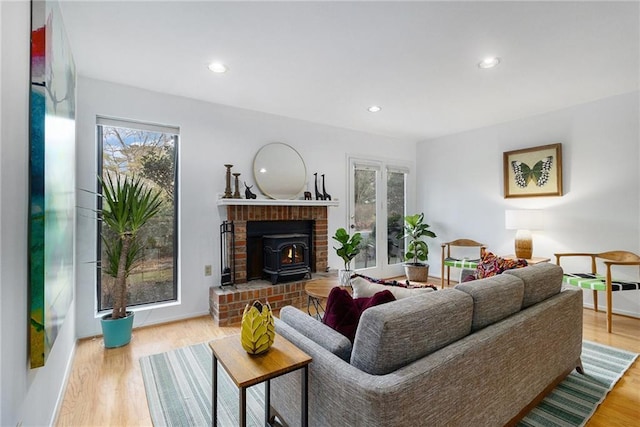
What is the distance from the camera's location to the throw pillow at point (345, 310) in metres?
1.51

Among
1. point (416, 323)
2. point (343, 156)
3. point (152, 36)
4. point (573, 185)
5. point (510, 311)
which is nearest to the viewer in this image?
point (416, 323)

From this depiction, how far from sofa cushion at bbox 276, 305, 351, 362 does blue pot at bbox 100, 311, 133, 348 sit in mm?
1825

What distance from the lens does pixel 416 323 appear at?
1.24 meters

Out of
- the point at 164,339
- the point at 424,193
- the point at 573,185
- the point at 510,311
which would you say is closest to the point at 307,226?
the point at 164,339

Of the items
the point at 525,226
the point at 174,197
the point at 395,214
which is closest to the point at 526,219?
the point at 525,226

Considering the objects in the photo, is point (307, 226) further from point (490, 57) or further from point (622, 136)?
point (622, 136)

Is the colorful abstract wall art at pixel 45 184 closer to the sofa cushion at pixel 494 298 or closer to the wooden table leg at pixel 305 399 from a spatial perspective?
the wooden table leg at pixel 305 399

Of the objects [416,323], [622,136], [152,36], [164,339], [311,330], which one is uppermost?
[152,36]

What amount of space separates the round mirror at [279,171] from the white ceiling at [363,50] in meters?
0.59

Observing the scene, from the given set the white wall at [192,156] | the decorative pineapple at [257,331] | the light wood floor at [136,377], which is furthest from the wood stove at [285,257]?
the decorative pineapple at [257,331]

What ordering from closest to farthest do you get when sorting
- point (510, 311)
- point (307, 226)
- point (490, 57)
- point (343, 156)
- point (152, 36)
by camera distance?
point (510, 311) → point (152, 36) → point (490, 57) → point (307, 226) → point (343, 156)

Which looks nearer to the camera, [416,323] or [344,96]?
[416,323]

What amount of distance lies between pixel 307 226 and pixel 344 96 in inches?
69.5

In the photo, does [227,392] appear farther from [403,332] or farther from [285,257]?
[285,257]
